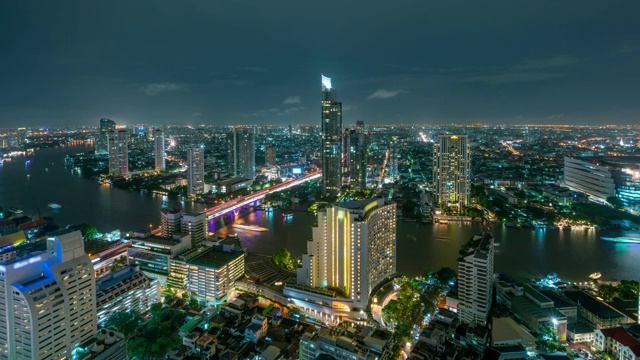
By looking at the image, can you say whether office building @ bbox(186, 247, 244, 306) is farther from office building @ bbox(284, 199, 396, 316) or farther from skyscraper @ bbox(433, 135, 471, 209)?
skyscraper @ bbox(433, 135, 471, 209)

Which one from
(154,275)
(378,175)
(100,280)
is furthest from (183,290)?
(378,175)

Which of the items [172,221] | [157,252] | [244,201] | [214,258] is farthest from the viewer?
[244,201]

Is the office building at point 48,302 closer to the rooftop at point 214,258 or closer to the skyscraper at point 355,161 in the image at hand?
the rooftop at point 214,258

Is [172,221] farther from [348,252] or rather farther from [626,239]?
A: [626,239]

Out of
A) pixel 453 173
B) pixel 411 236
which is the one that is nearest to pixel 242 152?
pixel 453 173

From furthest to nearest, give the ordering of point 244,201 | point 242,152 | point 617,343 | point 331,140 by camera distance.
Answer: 1. point 242,152
2. point 331,140
3. point 244,201
4. point 617,343

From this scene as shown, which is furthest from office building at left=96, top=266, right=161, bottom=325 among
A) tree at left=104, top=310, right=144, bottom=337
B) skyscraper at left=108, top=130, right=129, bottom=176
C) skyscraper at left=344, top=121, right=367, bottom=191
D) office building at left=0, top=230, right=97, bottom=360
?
skyscraper at left=108, top=130, right=129, bottom=176
